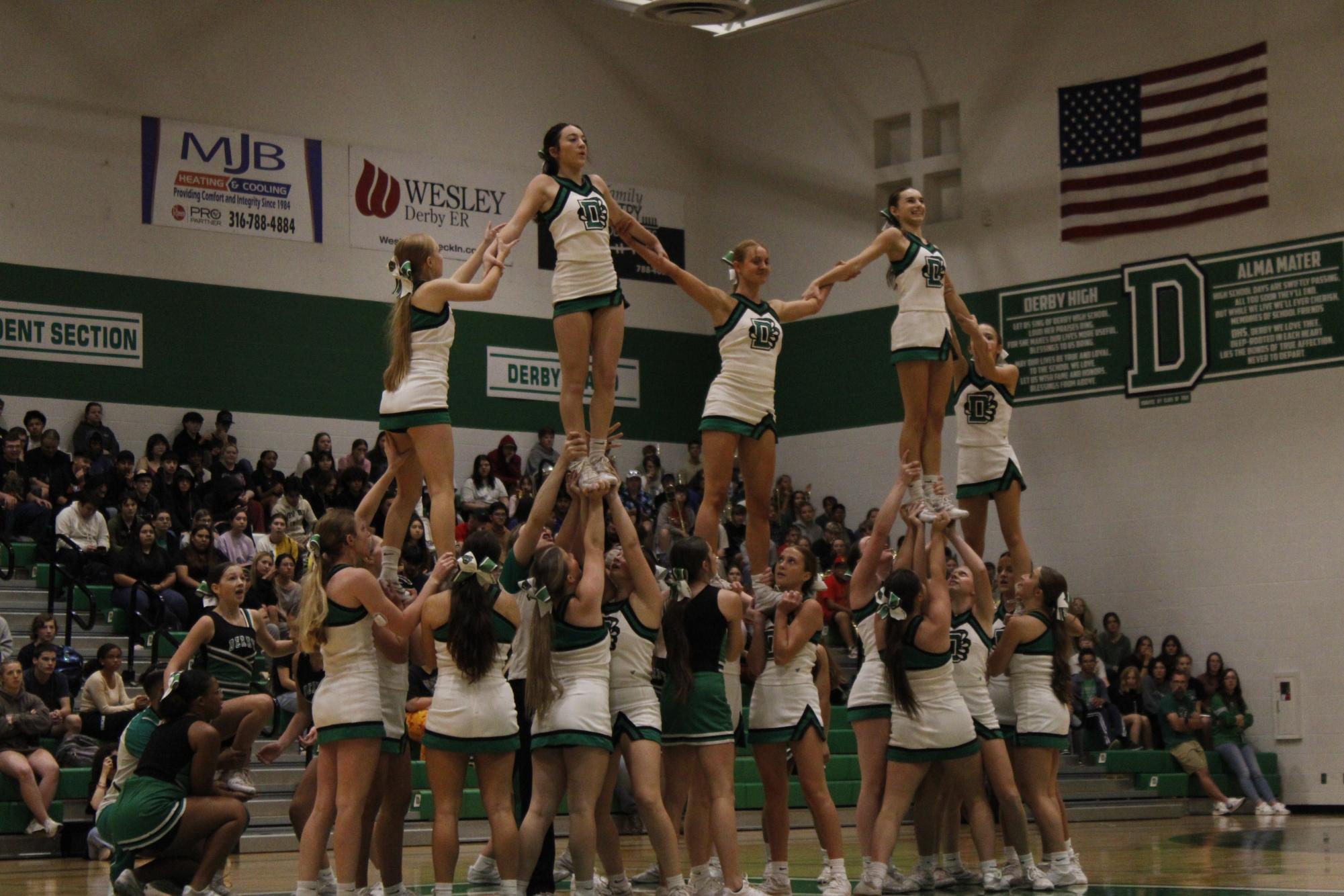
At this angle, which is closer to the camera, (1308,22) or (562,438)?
(1308,22)

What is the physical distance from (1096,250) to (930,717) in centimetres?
1443

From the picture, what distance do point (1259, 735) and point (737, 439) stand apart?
1264 centimetres

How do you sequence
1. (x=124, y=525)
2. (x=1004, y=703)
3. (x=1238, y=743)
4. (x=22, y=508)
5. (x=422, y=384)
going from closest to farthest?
1. (x=422, y=384)
2. (x=1004, y=703)
3. (x=22, y=508)
4. (x=124, y=525)
5. (x=1238, y=743)

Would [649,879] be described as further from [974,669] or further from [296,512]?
[296,512]

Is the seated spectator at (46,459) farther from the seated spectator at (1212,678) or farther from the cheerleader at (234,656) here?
the seated spectator at (1212,678)

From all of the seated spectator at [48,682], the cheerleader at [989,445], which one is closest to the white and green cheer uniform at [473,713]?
the cheerleader at [989,445]

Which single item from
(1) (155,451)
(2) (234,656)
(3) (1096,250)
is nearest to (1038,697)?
(2) (234,656)

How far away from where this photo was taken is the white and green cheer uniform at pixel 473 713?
28.5 feet

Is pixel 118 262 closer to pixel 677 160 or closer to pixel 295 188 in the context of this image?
pixel 295 188

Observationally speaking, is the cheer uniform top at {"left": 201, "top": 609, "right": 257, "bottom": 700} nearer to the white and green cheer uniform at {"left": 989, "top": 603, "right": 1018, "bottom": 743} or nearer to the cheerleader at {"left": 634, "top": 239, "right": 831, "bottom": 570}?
the cheerleader at {"left": 634, "top": 239, "right": 831, "bottom": 570}

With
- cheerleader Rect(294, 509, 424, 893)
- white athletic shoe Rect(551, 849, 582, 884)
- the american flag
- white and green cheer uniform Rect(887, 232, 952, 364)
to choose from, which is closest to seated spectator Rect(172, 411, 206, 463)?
white athletic shoe Rect(551, 849, 582, 884)

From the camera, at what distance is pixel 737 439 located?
11.1 metres

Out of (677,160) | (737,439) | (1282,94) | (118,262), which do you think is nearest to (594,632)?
(737,439)

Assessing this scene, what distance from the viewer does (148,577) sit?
57.9ft
